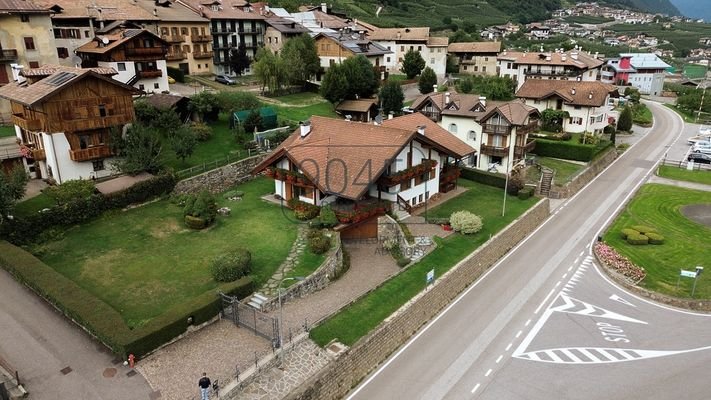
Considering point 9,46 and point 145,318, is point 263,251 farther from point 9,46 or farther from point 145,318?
point 9,46

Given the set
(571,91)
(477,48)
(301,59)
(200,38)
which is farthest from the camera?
(477,48)

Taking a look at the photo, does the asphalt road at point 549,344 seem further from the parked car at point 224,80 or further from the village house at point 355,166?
the parked car at point 224,80

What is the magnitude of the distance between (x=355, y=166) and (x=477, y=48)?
3038 inches

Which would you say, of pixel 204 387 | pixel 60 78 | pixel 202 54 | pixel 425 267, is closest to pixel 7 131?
pixel 60 78

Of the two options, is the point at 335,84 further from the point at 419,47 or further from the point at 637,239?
the point at 637,239

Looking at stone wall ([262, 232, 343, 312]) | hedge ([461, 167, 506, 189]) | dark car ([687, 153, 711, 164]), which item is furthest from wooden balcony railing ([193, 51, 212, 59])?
dark car ([687, 153, 711, 164])

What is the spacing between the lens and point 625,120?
78.1 m

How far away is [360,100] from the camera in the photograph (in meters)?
69.4

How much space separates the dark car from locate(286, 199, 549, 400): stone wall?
37.8 metres

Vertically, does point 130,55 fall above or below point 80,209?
above

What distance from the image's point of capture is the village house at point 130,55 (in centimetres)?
5756

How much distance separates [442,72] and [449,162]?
2128 inches

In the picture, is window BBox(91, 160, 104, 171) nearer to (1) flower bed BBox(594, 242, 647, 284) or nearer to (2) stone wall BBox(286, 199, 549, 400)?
(2) stone wall BBox(286, 199, 549, 400)

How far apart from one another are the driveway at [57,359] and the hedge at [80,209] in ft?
25.8
